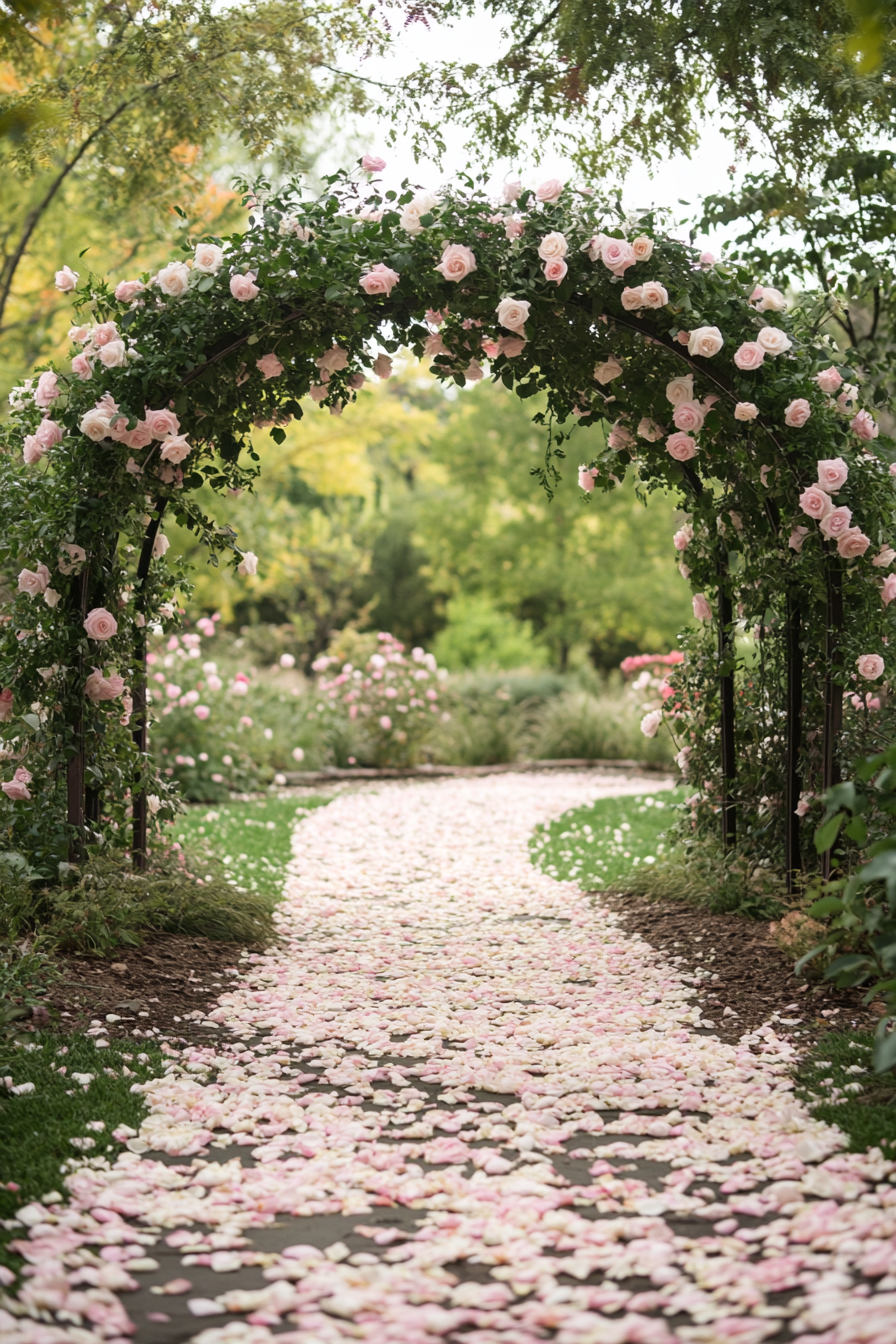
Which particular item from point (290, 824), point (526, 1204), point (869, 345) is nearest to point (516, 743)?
point (290, 824)

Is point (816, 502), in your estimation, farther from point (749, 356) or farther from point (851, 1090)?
point (851, 1090)

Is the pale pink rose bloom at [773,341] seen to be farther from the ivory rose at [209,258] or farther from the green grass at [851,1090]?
the green grass at [851,1090]

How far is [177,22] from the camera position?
6594mm

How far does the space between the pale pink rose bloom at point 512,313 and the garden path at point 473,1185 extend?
2649 millimetres

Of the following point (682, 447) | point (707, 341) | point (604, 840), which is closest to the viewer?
point (707, 341)

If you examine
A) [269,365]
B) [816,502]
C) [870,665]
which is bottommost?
[870,665]

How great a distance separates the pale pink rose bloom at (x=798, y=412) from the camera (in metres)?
4.49

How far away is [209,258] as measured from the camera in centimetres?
457

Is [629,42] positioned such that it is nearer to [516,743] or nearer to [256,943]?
[256,943]

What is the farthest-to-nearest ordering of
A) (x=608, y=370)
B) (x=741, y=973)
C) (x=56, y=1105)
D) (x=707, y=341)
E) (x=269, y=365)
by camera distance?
1. (x=608, y=370)
2. (x=269, y=365)
3. (x=741, y=973)
4. (x=707, y=341)
5. (x=56, y=1105)

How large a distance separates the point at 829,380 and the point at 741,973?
7.98ft

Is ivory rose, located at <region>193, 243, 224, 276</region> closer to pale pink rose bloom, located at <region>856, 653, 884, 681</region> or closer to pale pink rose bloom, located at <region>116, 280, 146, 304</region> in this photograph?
pale pink rose bloom, located at <region>116, 280, 146, 304</region>

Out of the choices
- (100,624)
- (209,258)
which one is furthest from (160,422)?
(100,624)

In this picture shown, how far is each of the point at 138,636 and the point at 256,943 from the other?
5.02ft
